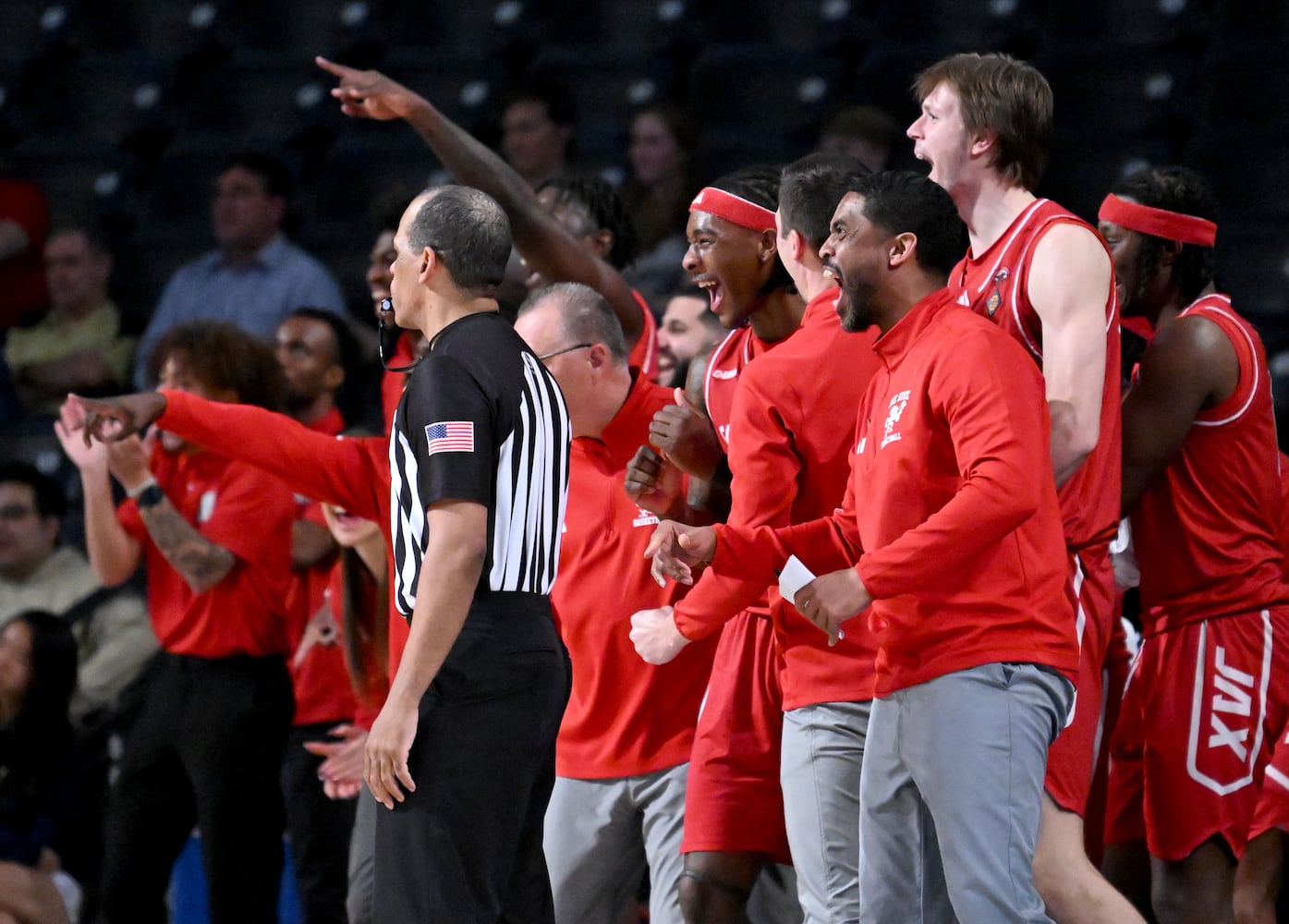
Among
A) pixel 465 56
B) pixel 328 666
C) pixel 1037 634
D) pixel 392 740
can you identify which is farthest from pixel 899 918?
pixel 465 56

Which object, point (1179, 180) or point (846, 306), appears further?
point (1179, 180)

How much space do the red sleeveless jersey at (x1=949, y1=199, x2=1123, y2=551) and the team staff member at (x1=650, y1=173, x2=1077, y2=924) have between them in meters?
0.23

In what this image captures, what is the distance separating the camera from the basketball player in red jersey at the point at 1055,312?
144 inches

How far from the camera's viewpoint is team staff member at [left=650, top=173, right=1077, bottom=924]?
3.24 metres

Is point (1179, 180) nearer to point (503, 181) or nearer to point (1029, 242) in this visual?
point (1029, 242)

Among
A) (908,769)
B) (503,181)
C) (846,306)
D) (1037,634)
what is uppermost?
(503,181)

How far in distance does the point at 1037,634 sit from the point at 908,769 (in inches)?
13.8

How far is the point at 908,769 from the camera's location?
11.4 ft

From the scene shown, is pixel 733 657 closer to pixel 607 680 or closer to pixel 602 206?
pixel 607 680

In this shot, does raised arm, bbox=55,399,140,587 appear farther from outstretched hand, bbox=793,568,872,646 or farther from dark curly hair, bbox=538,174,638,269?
outstretched hand, bbox=793,568,872,646

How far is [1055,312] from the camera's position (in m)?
3.68

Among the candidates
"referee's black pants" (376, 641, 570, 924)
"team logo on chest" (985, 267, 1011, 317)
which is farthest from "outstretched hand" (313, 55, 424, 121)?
"referee's black pants" (376, 641, 570, 924)

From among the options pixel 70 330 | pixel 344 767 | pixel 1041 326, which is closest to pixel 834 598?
pixel 1041 326

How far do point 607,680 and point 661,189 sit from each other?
3565mm
